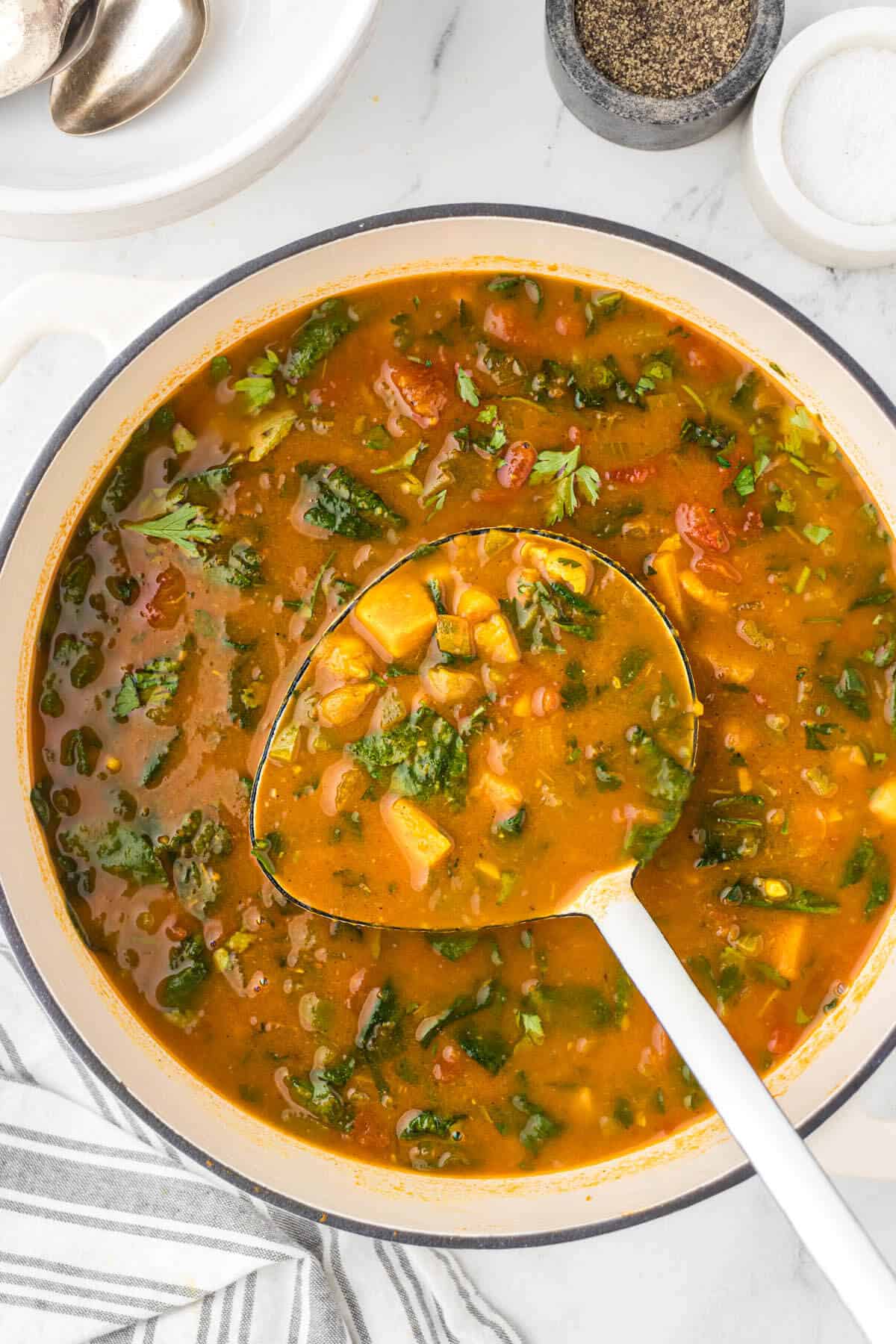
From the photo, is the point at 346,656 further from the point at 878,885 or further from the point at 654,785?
the point at 878,885

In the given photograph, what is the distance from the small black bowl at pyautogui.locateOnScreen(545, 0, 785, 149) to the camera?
132 inches

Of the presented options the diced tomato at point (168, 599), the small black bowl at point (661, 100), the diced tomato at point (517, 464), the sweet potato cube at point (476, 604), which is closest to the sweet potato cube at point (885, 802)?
the sweet potato cube at point (476, 604)

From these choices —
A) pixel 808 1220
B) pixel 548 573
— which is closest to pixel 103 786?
pixel 548 573

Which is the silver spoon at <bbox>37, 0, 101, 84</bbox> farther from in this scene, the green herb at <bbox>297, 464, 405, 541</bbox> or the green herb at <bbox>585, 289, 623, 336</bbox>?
the green herb at <bbox>585, 289, 623, 336</bbox>

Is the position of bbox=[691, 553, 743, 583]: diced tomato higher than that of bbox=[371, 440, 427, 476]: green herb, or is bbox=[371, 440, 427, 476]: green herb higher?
bbox=[371, 440, 427, 476]: green herb

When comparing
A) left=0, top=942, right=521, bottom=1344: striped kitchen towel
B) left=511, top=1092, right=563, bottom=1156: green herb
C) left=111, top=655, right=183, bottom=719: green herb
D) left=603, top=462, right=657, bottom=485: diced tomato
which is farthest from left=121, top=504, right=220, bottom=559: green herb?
left=511, top=1092, right=563, bottom=1156: green herb

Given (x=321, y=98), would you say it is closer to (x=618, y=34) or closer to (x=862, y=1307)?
(x=618, y=34)

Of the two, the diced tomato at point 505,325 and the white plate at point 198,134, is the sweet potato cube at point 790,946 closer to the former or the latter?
the diced tomato at point 505,325

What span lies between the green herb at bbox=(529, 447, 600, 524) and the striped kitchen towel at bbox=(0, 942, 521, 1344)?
91.4 inches

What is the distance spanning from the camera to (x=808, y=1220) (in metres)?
2.76

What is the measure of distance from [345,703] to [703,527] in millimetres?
1205

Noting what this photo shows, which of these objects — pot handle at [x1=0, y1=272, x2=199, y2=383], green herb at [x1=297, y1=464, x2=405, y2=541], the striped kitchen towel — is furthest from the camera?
the striped kitchen towel

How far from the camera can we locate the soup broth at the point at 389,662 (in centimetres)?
339

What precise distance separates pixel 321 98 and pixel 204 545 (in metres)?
1.37
